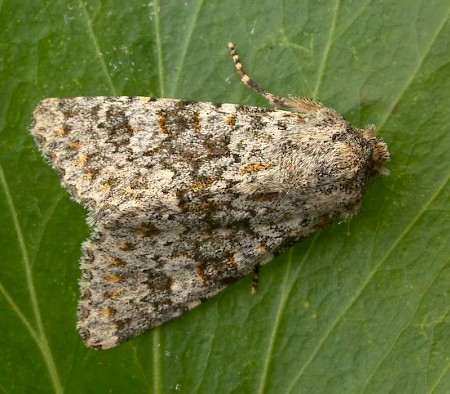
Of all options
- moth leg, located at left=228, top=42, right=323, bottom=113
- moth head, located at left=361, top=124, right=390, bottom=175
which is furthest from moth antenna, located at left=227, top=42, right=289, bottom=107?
moth head, located at left=361, top=124, right=390, bottom=175

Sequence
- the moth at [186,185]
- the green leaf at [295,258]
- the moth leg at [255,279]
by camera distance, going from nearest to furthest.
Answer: the moth at [186,185] < the green leaf at [295,258] < the moth leg at [255,279]

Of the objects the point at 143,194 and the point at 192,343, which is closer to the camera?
the point at 143,194

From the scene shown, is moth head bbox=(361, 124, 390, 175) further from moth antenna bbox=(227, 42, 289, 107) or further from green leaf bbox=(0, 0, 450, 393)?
moth antenna bbox=(227, 42, 289, 107)

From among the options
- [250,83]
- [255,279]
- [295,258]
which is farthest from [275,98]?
[255,279]

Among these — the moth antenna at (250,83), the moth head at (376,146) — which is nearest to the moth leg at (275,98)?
the moth antenna at (250,83)

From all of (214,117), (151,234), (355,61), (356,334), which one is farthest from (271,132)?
(356,334)

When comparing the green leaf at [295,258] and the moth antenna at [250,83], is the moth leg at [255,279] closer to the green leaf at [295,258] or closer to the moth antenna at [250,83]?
the green leaf at [295,258]

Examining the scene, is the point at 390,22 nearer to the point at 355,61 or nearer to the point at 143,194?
the point at 355,61
